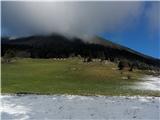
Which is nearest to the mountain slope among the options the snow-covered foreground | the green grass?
the green grass

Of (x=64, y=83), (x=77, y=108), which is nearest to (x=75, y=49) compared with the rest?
(x=64, y=83)

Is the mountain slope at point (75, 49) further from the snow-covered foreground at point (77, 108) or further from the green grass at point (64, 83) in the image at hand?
the snow-covered foreground at point (77, 108)

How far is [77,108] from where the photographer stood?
1291cm

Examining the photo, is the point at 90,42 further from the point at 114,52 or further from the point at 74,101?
the point at 74,101

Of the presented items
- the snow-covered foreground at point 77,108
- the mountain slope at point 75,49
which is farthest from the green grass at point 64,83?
the mountain slope at point 75,49

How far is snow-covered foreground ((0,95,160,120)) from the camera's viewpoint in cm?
1172

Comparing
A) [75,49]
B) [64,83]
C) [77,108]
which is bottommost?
[77,108]

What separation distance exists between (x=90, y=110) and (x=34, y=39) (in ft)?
317

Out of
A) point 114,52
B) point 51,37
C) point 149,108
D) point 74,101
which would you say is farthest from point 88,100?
point 51,37

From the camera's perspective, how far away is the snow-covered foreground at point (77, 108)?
461 inches

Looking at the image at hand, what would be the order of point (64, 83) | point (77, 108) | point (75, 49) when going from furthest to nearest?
point (75, 49), point (64, 83), point (77, 108)

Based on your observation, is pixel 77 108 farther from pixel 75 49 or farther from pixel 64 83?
pixel 75 49

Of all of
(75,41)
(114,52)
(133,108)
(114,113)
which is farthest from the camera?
(75,41)

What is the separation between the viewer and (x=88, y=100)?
14.7 m
